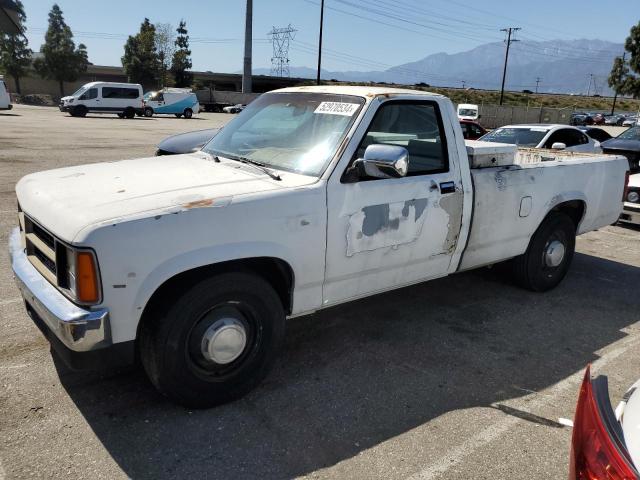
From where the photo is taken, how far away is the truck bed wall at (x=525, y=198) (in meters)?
4.50

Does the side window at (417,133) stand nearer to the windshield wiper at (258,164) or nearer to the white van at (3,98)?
the windshield wiper at (258,164)

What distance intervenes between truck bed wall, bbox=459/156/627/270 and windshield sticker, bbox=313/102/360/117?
4.13 ft

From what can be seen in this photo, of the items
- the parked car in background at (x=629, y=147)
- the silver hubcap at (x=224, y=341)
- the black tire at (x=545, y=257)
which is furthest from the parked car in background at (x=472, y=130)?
the silver hubcap at (x=224, y=341)

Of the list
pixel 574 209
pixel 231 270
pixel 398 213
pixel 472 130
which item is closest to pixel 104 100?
pixel 472 130

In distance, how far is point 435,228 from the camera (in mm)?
4051

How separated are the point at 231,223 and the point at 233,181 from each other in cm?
46

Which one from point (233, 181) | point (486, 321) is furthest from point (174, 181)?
point (486, 321)

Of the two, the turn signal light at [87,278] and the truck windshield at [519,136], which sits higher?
the truck windshield at [519,136]

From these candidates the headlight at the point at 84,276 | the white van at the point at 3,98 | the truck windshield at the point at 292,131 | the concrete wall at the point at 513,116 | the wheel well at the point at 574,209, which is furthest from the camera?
the concrete wall at the point at 513,116

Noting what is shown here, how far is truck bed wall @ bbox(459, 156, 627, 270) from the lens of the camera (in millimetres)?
4496

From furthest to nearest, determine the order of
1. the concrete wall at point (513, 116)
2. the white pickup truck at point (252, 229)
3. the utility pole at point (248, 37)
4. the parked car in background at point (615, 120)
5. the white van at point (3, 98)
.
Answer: the parked car in background at point (615, 120)
the utility pole at point (248, 37)
the concrete wall at point (513, 116)
the white van at point (3, 98)
the white pickup truck at point (252, 229)

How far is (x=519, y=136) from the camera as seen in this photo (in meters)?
11.2

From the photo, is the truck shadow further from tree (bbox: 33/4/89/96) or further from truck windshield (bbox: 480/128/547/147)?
tree (bbox: 33/4/89/96)

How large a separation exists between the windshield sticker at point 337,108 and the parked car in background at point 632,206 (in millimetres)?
6494
